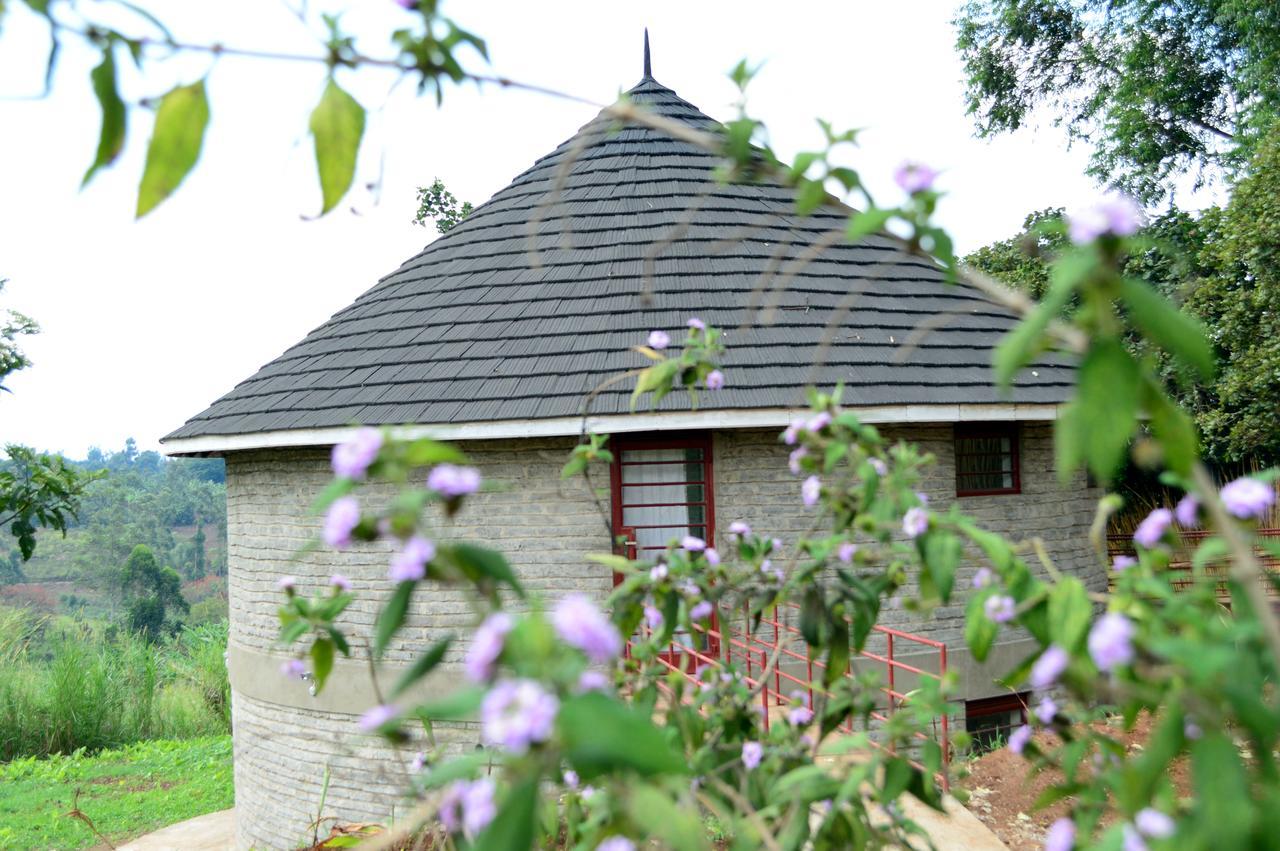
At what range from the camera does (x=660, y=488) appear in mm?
7508

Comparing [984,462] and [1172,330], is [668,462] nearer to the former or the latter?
[984,462]

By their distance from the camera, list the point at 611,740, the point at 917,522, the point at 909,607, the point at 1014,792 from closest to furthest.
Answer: the point at 611,740 → the point at 917,522 → the point at 909,607 → the point at 1014,792

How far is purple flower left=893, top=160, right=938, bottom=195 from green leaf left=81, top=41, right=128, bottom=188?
995mm

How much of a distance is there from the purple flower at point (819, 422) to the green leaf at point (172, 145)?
1.28 m

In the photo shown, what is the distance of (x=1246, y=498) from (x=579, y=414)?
5.62m

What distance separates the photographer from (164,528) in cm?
6106

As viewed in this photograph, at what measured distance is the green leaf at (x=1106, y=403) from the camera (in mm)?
771

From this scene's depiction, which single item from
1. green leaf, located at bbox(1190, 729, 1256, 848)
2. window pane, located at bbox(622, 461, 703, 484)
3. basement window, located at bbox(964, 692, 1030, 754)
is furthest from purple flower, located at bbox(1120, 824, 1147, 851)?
basement window, located at bbox(964, 692, 1030, 754)

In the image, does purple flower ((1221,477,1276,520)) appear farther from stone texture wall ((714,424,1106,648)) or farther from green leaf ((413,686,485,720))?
stone texture wall ((714,424,1106,648))

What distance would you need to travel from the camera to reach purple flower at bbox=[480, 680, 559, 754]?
726mm

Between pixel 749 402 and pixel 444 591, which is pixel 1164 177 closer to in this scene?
pixel 749 402

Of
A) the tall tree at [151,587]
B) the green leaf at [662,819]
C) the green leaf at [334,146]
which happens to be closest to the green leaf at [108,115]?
the green leaf at [334,146]

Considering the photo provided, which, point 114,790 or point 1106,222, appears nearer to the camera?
point 1106,222

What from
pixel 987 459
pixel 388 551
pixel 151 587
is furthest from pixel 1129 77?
pixel 151 587
